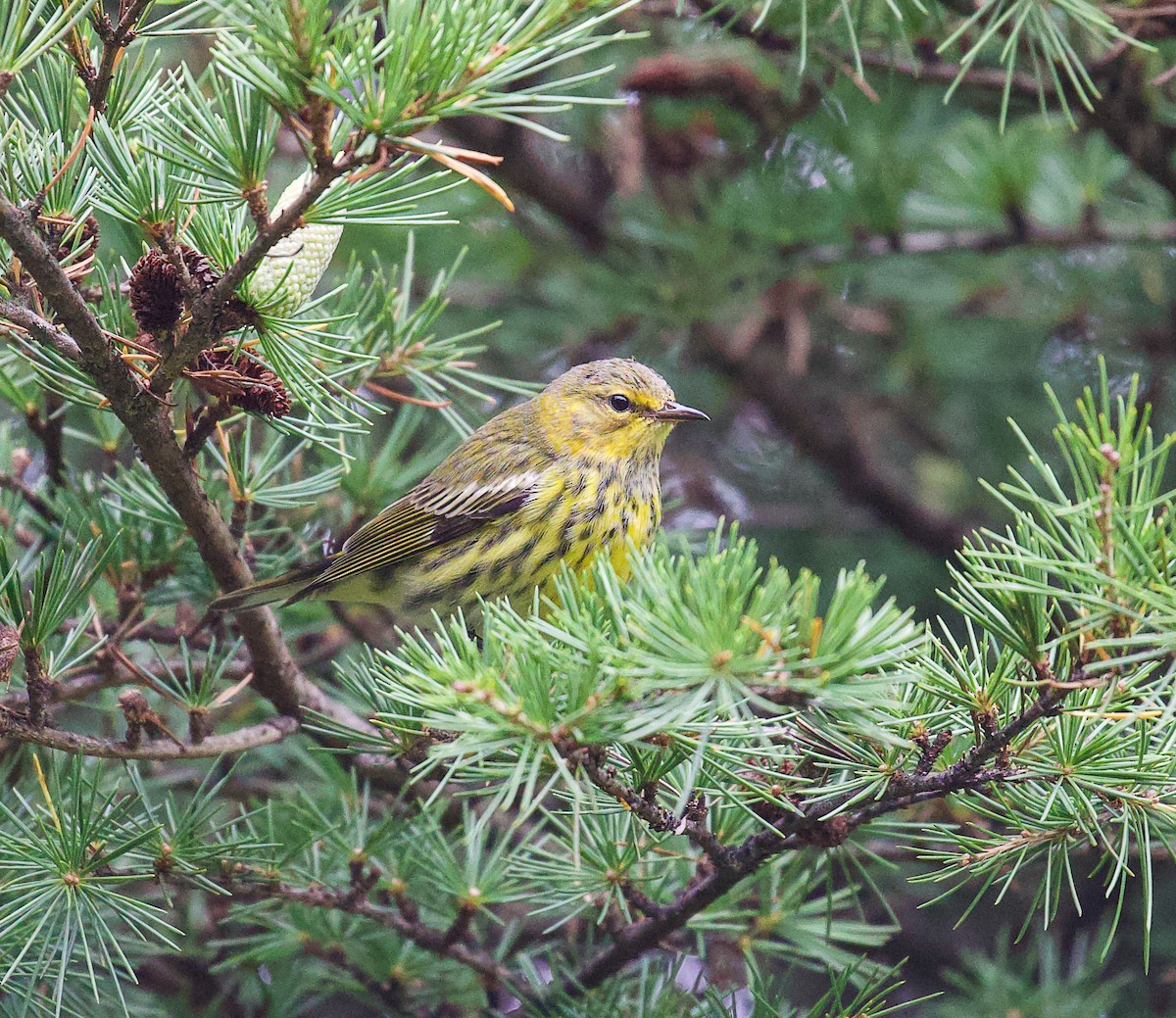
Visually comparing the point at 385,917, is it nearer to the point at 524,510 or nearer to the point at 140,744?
the point at 140,744

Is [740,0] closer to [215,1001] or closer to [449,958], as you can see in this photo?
[449,958]

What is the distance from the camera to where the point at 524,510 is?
2.89 metres

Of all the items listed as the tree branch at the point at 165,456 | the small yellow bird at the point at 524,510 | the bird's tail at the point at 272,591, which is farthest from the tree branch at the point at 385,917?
the small yellow bird at the point at 524,510

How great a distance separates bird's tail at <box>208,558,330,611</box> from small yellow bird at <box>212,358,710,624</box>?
2.1 inches

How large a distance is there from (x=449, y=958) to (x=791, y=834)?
0.96 meters

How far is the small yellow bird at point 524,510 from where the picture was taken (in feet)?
9.29

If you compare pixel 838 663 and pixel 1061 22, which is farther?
pixel 1061 22

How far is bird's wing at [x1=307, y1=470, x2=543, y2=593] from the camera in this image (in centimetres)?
286

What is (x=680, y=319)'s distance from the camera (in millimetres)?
3768

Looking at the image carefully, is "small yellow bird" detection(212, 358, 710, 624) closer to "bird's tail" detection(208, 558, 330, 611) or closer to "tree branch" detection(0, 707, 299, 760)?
"bird's tail" detection(208, 558, 330, 611)

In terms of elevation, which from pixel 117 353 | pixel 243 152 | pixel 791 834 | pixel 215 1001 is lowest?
pixel 215 1001

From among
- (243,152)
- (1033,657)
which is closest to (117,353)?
(243,152)

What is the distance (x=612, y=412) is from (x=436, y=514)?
54 centimetres

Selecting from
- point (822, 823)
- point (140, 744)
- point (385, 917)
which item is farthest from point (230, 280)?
point (385, 917)
